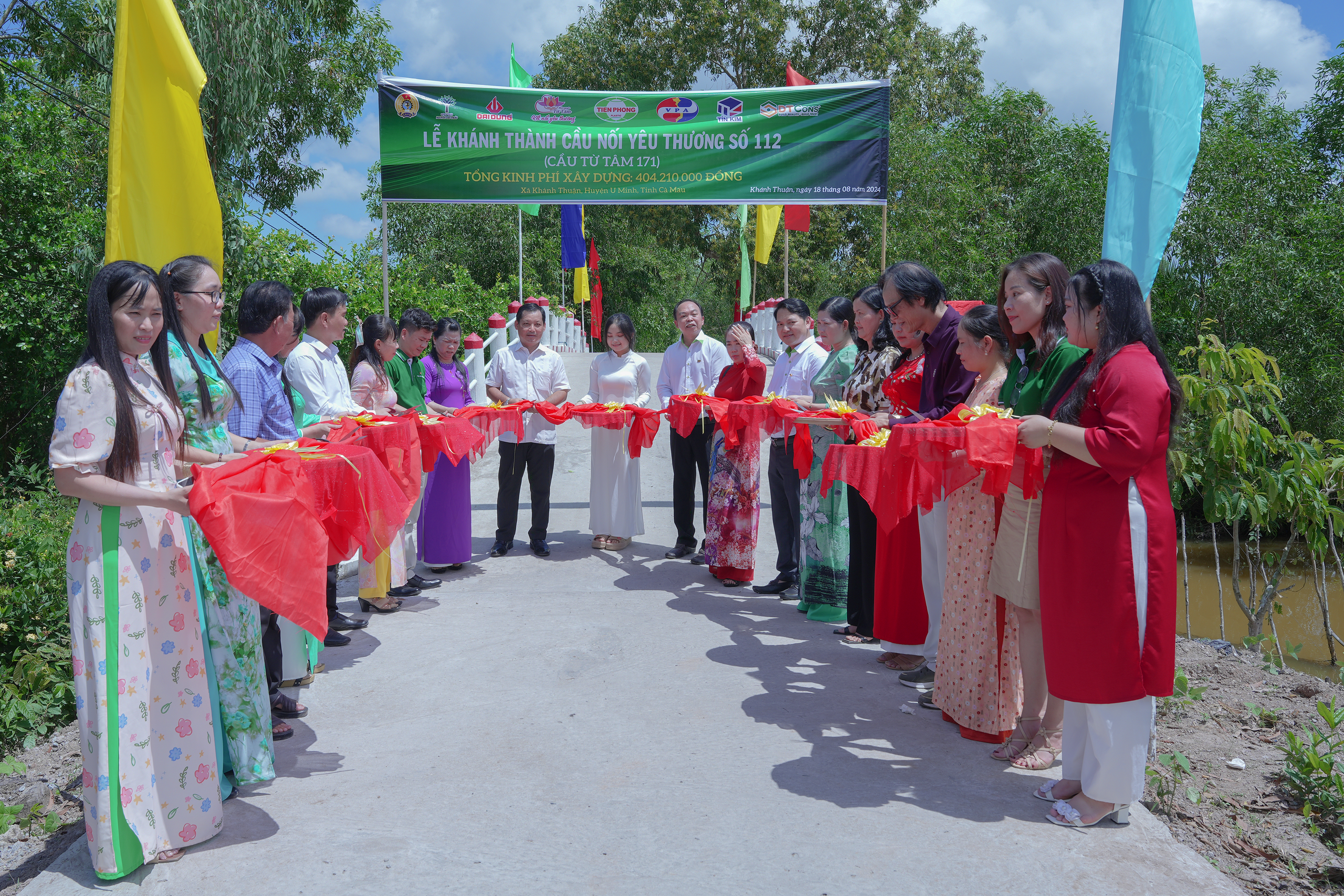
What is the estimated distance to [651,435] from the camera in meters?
7.46

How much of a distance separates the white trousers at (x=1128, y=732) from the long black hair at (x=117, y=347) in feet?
10.7

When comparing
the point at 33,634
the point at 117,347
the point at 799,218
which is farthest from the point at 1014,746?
the point at 799,218

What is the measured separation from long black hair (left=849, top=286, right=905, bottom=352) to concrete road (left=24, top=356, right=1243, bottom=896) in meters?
1.77

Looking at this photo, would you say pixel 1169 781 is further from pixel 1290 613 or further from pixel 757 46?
pixel 757 46

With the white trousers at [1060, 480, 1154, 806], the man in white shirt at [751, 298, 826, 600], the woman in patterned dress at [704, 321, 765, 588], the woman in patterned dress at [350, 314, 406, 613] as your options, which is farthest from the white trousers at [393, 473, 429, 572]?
the white trousers at [1060, 480, 1154, 806]

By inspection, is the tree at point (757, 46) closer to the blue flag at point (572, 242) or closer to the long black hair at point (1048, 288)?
the blue flag at point (572, 242)

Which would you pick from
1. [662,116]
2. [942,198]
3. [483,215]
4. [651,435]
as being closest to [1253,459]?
[651,435]

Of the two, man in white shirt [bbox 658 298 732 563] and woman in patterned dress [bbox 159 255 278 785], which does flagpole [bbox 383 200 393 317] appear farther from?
woman in patterned dress [bbox 159 255 278 785]

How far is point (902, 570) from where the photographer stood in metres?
4.67

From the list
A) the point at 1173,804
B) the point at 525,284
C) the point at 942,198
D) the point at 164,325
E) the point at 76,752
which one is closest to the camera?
the point at 164,325

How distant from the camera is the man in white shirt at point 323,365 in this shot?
5.20 meters

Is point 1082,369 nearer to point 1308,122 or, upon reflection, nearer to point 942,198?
point 942,198

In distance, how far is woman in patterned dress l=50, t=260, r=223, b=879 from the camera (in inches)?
107

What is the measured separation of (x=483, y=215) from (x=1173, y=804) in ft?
A: 95.3
